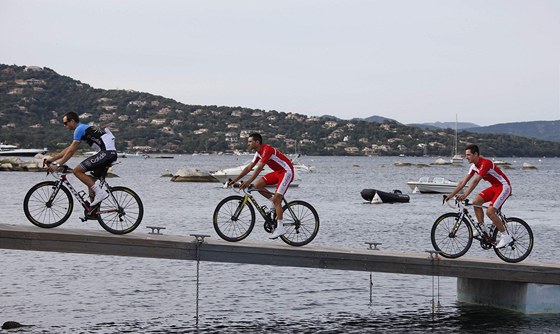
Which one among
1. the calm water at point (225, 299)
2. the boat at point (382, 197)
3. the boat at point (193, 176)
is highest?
the boat at point (193, 176)

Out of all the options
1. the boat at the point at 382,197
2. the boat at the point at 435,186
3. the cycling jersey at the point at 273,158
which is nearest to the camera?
the cycling jersey at the point at 273,158

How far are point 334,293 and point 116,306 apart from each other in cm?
629

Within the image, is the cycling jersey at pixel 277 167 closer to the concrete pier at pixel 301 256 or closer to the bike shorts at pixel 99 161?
the concrete pier at pixel 301 256

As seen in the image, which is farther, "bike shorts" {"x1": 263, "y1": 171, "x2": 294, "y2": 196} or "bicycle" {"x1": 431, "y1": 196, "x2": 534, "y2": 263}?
"bicycle" {"x1": 431, "y1": 196, "x2": 534, "y2": 263}

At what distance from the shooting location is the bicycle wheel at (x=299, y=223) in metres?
19.6

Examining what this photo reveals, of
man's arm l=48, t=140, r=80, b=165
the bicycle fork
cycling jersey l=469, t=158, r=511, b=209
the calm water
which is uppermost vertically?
man's arm l=48, t=140, r=80, b=165

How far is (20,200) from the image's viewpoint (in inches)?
2817

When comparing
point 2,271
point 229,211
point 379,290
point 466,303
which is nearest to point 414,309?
point 466,303

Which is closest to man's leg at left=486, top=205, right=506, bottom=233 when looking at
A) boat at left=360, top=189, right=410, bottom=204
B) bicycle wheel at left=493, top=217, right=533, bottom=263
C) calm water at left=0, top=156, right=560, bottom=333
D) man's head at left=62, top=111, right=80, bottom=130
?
bicycle wheel at left=493, top=217, right=533, bottom=263

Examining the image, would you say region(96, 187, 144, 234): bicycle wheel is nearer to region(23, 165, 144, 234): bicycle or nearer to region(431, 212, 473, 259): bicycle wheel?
region(23, 165, 144, 234): bicycle

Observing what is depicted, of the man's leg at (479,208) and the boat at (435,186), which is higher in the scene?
the man's leg at (479,208)

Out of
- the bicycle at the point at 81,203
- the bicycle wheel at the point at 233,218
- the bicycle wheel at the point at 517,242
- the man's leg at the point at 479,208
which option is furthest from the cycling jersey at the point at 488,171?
the bicycle at the point at 81,203

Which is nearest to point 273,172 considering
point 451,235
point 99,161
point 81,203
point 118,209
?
point 118,209

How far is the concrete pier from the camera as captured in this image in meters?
18.6
